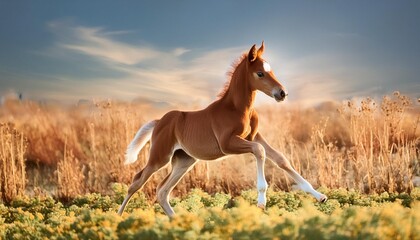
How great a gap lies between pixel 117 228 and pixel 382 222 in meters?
2.15

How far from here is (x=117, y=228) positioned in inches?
204

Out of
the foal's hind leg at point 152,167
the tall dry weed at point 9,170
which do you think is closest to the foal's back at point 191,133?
the foal's hind leg at point 152,167

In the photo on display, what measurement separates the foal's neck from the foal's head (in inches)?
3.5

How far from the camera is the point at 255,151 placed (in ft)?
20.9

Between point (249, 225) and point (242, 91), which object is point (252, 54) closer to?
point (242, 91)

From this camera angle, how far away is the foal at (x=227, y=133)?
6.55m

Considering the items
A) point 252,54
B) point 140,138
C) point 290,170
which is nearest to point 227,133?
point 290,170

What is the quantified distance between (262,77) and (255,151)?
85 centimetres

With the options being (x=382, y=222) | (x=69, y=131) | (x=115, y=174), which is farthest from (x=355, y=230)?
(x=69, y=131)

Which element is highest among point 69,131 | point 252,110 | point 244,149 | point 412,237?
point 69,131

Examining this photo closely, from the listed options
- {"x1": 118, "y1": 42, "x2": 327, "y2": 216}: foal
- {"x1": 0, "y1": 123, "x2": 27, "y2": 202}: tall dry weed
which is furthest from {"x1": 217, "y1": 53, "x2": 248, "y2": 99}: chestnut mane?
{"x1": 0, "y1": 123, "x2": 27, "y2": 202}: tall dry weed

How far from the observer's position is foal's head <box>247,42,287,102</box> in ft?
21.4

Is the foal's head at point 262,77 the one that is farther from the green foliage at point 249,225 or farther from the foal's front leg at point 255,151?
the green foliage at point 249,225

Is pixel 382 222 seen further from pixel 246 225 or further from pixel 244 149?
pixel 244 149
